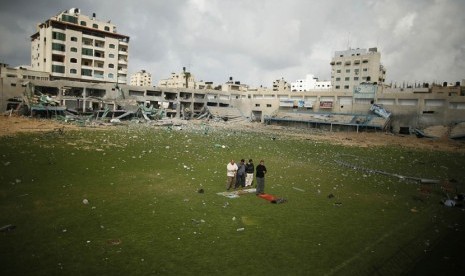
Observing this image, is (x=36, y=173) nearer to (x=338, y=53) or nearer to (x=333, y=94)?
(x=333, y=94)

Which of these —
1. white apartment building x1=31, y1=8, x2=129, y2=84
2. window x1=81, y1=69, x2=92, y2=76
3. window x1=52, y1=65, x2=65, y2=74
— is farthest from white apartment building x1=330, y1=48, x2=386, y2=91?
window x1=52, y1=65, x2=65, y2=74

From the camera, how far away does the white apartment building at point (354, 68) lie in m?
79.4

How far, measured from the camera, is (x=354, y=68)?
83.6 meters

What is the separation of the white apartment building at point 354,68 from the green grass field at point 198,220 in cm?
6966

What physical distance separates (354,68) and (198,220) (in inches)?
3340

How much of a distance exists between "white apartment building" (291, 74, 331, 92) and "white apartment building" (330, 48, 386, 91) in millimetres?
26515

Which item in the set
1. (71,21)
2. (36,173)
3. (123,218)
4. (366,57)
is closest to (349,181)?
(123,218)

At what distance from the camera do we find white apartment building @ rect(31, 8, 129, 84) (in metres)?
58.2

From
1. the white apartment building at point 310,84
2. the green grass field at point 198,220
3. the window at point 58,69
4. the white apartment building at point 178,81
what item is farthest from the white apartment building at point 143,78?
the green grass field at point 198,220

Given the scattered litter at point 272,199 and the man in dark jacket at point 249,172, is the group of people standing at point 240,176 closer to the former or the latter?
the man in dark jacket at point 249,172

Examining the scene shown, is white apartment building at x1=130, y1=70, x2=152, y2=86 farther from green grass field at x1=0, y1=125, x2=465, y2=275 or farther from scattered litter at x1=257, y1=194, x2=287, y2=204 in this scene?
scattered litter at x1=257, y1=194, x2=287, y2=204

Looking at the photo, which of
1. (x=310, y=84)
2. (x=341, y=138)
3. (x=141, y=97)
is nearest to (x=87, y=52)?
(x=141, y=97)

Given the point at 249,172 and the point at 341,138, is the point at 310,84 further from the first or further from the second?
the point at 249,172

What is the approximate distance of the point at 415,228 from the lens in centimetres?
934
